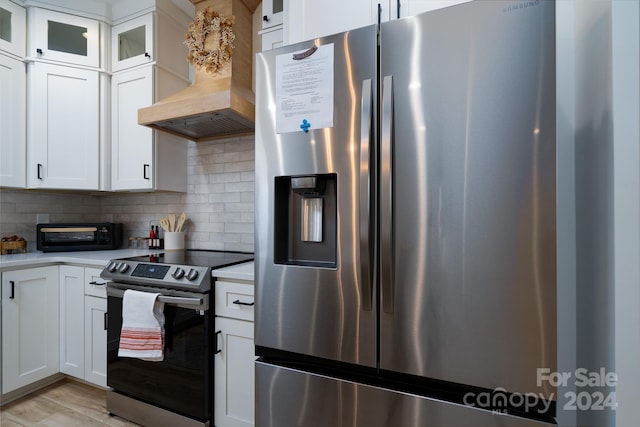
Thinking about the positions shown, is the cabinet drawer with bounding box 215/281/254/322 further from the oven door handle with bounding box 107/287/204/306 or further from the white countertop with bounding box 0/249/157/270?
the white countertop with bounding box 0/249/157/270

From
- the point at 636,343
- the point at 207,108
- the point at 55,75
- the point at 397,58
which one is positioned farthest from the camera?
the point at 55,75

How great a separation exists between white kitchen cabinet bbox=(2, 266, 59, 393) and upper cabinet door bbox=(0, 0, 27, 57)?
160cm

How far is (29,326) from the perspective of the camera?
6.60ft

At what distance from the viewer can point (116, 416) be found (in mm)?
1854

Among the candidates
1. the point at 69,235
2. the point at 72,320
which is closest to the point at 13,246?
the point at 69,235

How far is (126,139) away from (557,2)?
2667 mm

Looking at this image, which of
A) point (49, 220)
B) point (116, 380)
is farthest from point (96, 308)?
point (49, 220)

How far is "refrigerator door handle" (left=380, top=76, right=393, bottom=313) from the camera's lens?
928mm

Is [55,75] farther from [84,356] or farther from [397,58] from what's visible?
[397,58]

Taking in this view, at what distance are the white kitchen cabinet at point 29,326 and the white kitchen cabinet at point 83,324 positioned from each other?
0.20ft

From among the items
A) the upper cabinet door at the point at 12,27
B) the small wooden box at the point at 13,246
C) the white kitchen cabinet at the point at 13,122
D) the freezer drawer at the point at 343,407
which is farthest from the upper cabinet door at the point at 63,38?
the freezer drawer at the point at 343,407

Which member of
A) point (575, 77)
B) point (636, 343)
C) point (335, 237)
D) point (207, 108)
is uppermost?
point (207, 108)

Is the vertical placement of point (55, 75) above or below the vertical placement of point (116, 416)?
above

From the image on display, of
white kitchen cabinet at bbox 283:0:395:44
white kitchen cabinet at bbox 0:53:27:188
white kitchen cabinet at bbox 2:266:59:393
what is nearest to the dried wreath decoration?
white kitchen cabinet at bbox 283:0:395:44
